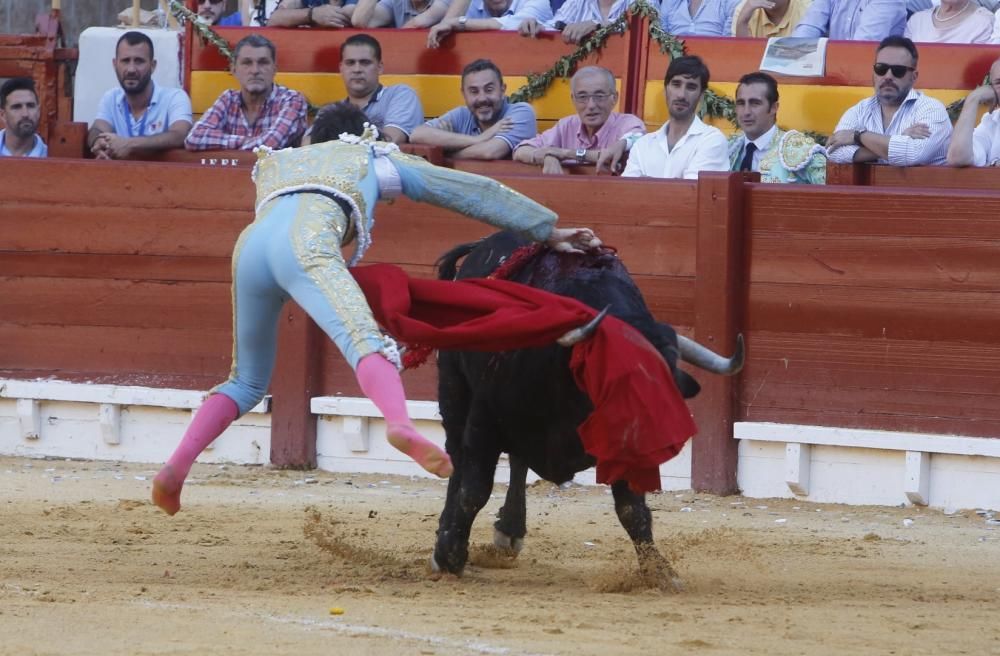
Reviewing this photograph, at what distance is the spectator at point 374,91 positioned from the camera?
714 cm

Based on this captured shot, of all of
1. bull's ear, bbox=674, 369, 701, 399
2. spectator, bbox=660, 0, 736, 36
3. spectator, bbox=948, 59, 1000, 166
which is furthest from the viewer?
spectator, bbox=660, 0, 736, 36

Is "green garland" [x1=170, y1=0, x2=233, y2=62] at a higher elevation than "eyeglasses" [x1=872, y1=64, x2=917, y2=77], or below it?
higher

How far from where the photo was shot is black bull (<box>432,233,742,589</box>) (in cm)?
414

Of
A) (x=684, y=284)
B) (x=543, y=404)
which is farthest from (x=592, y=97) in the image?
(x=543, y=404)

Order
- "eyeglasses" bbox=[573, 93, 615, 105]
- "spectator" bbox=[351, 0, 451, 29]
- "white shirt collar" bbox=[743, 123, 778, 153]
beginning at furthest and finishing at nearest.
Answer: "spectator" bbox=[351, 0, 451, 29], "eyeglasses" bbox=[573, 93, 615, 105], "white shirt collar" bbox=[743, 123, 778, 153]

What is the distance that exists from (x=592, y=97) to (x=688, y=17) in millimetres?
1196

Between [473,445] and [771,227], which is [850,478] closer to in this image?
[771,227]

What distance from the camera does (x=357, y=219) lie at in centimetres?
409

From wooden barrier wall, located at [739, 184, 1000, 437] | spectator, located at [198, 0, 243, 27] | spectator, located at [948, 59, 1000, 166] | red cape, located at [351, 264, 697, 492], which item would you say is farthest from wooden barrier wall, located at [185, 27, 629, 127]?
red cape, located at [351, 264, 697, 492]

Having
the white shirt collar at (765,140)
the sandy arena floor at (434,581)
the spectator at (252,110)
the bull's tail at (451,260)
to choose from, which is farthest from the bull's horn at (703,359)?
the spectator at (252,110)

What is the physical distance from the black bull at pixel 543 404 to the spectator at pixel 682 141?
82.4 inches

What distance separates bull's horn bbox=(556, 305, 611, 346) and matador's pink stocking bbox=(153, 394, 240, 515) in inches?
32.9

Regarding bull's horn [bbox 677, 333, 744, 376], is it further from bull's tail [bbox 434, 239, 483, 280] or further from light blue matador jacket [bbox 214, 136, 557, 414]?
bull's tail [bbox 434, 239, 483, 280]

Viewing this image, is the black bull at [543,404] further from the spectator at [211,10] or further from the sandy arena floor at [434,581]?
the spectator at [211,10]
